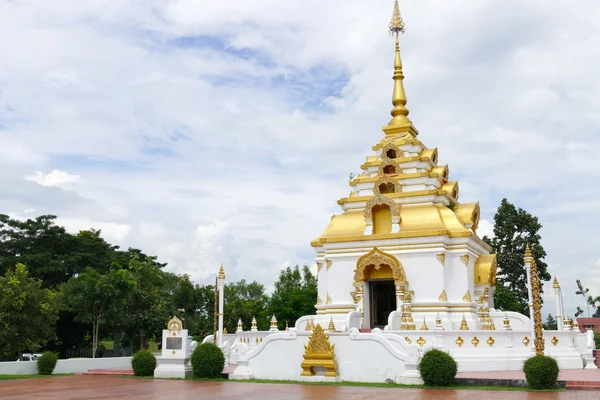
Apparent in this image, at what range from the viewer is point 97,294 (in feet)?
97.7

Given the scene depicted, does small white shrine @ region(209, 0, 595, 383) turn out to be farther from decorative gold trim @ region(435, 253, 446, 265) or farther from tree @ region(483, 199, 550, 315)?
tree @ region(483, 199, 550, 315)

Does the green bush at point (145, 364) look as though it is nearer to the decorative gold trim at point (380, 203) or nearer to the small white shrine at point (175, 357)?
the small white shrine at point (175, 357)

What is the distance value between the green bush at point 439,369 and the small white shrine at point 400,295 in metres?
0.66

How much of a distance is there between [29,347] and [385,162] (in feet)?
59.8

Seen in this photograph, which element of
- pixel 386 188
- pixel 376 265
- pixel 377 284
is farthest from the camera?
pixel 386 188

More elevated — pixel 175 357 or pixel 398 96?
pixel 398 96

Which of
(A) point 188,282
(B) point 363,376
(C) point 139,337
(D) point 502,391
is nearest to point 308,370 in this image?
(B) point 363,376

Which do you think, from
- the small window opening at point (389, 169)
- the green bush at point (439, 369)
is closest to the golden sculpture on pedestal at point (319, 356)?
the green bush at point (439, 369)

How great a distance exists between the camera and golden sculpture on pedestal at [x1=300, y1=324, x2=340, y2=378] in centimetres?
1897

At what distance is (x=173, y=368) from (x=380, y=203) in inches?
475

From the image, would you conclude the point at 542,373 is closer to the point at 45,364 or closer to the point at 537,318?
the point at 537,318

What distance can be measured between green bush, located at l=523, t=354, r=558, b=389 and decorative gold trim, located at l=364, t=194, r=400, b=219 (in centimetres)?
1224

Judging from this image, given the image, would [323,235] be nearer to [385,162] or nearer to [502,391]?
[385,162]

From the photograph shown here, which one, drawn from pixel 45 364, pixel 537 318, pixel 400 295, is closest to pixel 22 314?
pixel 45 364
